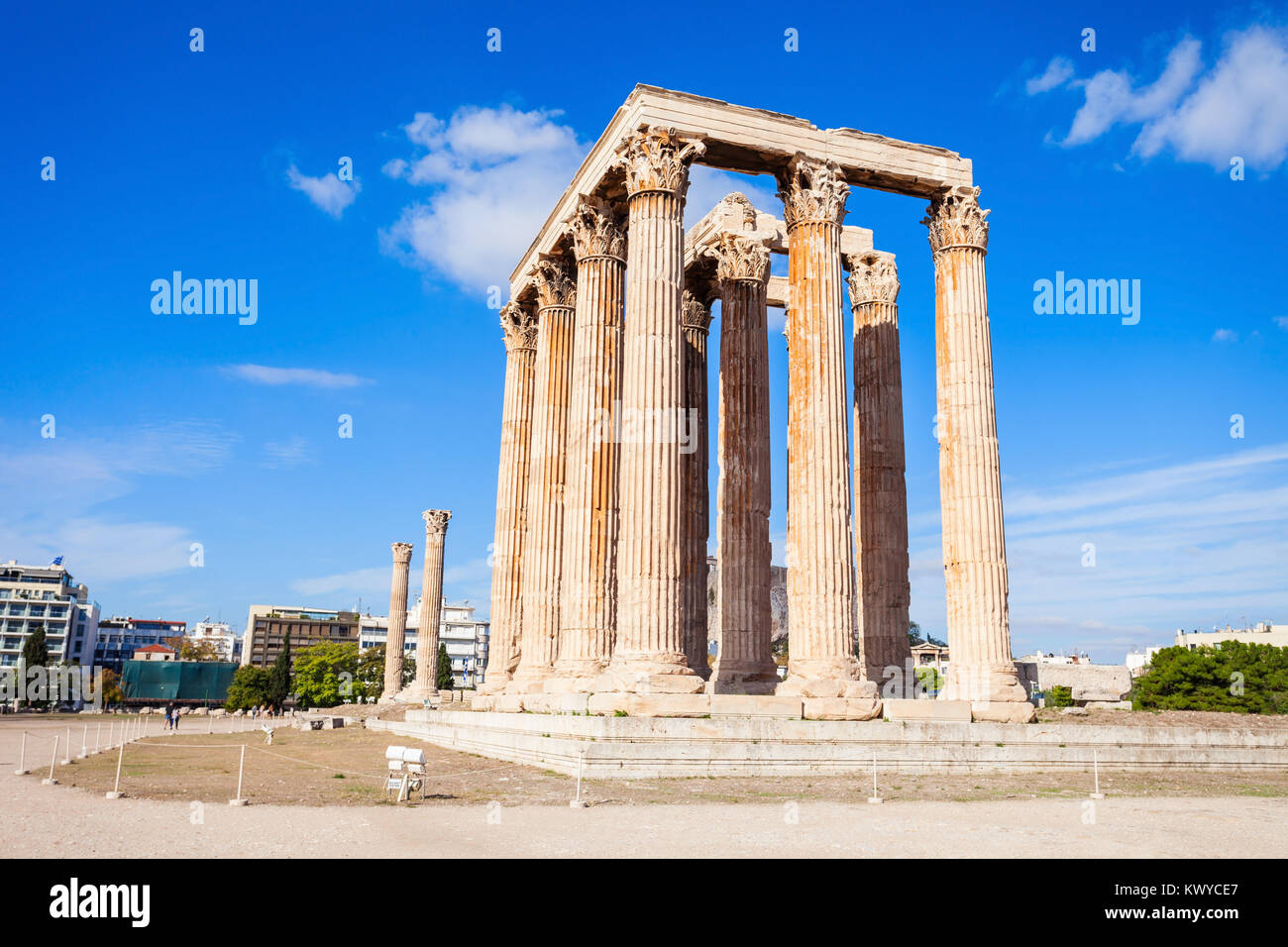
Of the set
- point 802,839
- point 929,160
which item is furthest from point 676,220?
Answer: point 802,839

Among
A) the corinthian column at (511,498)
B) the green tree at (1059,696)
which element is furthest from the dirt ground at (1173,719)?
the green tree at (1059,696)

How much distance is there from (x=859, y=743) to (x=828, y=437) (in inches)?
323

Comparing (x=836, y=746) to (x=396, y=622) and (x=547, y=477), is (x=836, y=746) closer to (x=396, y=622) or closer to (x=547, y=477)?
(x=547, y=477)

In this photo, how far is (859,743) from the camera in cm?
2238

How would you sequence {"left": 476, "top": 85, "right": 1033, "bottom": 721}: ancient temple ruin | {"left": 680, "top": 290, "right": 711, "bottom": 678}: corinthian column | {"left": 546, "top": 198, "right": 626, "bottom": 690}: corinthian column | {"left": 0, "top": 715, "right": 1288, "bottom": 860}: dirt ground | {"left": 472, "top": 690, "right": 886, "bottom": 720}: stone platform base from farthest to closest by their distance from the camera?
{"left": 680, "top": 290, "right": 711, "bottom": 678}: corinthian column → {"left": 546, "top": 198, "right": 626, "bottom": 690}: corinthian column → {"left": 476, "top": 85, "right": 1033, "bottom": 721}: ancient temple ruin → {"left": 472, "top": 690, "right": 886, "bottom": 720}: stone platform base → {"left": 0, "top": 715, "right": 1288, "bottom": 860}: dirt ground

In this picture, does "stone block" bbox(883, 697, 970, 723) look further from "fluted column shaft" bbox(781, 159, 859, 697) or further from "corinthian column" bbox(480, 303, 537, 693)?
"corinthian column" bbox(480, 303, 537, 693)

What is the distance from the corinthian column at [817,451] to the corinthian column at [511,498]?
1334 centimetres

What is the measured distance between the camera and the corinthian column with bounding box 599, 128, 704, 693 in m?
23.9

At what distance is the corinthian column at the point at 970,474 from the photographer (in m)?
27.3

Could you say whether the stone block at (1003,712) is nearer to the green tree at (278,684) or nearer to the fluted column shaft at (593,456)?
the fluted column shaft at (593,456)

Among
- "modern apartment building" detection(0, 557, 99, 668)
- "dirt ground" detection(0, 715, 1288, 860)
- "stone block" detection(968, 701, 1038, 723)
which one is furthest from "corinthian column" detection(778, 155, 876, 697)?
"modern apartment building" detection(0, 557, 99, 668)

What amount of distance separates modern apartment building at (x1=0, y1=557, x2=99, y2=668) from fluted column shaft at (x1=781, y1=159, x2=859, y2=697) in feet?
465

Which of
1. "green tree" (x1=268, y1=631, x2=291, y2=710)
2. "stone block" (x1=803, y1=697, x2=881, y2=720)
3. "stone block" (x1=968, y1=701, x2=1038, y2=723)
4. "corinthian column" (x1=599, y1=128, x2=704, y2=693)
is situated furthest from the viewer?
"green tree" (x1=268, y1=631, x2=291, y2=710)

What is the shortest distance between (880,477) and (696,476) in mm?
6727
